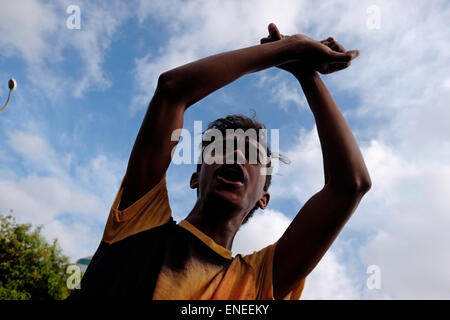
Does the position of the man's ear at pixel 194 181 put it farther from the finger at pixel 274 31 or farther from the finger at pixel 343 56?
the finger at pixel 343 56

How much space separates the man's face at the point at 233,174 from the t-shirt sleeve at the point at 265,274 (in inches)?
12.6

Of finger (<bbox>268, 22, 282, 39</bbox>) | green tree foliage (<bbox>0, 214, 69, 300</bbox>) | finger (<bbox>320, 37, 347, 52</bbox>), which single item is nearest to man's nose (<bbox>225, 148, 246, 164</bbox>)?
finger (<bbox>268, 22, 282, 39</bbox>)

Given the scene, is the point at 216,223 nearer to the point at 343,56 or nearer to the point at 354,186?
the point at 354,186

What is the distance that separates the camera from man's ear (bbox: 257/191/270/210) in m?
3.16

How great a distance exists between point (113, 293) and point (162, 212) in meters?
0.57

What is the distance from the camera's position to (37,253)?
21.8 metres

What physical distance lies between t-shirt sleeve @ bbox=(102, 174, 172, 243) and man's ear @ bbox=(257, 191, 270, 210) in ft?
3.10

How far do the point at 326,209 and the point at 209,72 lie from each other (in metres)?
1.13

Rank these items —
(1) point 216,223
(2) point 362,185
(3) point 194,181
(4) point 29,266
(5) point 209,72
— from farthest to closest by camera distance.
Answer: (4) point 29,266, (3) point 194,181, (1) point 216,223, (2) point 362,185, (5) point 209,72

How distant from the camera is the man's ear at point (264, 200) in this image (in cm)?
316

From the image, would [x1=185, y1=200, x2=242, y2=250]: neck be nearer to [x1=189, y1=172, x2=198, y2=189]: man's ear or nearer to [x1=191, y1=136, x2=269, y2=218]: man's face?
[x1=191, y1=136, x2=269, y2=218]: man's face

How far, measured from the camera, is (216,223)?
2588 millimetres

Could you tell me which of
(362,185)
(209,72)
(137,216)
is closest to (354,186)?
(362,185)
